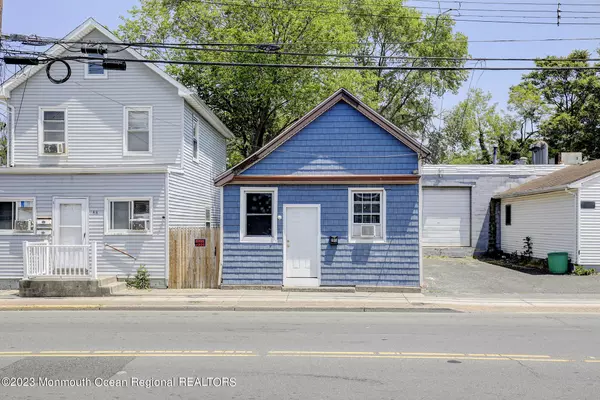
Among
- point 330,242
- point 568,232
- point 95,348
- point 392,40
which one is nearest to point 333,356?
point 95,348

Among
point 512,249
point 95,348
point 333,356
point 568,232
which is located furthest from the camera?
point 512,249

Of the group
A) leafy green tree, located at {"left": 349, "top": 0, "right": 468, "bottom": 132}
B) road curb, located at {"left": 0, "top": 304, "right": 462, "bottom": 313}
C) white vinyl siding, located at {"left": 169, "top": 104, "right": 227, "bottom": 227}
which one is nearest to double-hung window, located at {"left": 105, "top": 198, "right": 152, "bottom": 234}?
white vinyl siding, located at {"left": 169, "top": 104, "right": 227, "bottom": 227}

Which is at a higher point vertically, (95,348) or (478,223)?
(478,223)

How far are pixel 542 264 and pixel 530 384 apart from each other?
16716 mm

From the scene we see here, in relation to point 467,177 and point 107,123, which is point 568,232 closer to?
point 467,177

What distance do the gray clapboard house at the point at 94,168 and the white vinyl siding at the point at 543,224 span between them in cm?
1406

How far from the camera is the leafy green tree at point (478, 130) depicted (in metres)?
48.3

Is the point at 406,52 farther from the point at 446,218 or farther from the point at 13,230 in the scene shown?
the point at 13,230

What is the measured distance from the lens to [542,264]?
22.2 metres

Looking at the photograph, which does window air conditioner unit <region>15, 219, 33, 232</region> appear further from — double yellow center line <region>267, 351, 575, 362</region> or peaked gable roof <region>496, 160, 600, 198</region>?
peaked gable roof <region>496, 160, 600, 198</region>

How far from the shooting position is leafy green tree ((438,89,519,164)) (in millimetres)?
48281

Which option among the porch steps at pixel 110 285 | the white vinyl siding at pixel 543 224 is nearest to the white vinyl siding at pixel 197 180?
the porch steps at pixel 110 285

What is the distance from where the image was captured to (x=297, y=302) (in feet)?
47.6

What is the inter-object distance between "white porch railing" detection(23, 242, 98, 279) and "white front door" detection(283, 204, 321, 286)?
557 cm
